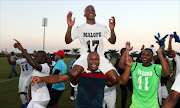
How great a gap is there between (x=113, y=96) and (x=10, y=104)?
452 cm

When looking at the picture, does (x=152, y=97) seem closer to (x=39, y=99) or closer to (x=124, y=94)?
(x=39, y=99)

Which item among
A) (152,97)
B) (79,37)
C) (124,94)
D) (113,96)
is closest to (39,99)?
(79,37)

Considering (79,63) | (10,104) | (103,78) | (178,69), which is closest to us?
(103,78)

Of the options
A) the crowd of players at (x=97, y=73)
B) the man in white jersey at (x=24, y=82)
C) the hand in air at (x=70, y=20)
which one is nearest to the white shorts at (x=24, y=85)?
the man in white jersey at (x=24, y=82)

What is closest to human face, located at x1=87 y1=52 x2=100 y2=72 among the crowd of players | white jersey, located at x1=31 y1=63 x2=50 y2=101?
the crowd of players

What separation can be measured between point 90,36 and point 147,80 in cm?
158

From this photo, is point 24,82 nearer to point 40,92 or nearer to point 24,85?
point 24,85

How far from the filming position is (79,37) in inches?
176

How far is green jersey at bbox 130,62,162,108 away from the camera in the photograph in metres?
3.90

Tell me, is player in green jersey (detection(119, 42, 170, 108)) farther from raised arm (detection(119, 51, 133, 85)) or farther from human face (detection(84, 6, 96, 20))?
human face (detection(84, 6, 96, 20))

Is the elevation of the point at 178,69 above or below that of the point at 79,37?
below

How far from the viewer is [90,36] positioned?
4340 mm

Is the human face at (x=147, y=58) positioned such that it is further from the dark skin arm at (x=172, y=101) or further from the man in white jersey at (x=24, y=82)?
the man in white jersey at (x=24, y=82)

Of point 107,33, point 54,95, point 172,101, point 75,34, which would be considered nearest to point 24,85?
point 54,95
